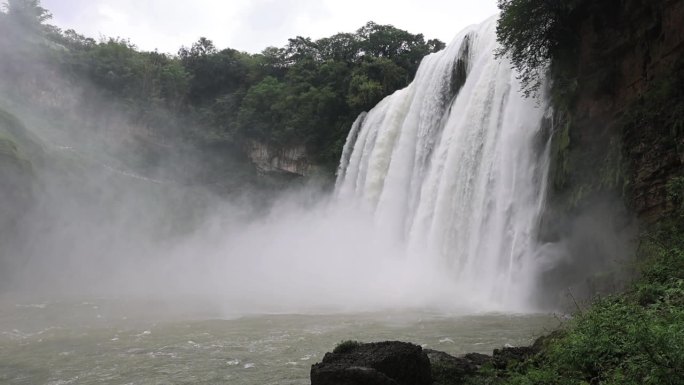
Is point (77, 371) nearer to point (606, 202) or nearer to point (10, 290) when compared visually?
point (606, 202)

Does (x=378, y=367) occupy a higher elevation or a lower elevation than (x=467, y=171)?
lower

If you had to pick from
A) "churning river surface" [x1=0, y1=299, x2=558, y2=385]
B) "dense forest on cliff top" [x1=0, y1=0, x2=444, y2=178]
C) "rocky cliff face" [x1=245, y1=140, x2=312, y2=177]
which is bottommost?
"churning river surface" [x1=0, y1=299, x2=558, y2=385]

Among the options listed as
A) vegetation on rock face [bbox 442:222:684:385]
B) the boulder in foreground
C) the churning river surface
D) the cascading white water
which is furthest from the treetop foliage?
the boulder in foreground

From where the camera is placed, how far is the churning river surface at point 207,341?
7812 mm

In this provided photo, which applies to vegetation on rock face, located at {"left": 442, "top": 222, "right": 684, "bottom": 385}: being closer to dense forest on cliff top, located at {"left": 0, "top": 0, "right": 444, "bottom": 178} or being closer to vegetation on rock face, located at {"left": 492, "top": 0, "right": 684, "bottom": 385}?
vegetation on rock face, located at {"left": 492, "top": 0, "right": 684, "bottom": 385}

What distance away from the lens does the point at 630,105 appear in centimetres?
1189

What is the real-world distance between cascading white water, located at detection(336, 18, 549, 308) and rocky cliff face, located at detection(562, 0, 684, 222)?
151cm

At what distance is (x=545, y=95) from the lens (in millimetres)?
14695

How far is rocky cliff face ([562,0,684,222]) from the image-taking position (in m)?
10.7

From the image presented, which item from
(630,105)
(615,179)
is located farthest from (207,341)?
(630,105)

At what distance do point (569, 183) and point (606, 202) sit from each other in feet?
3.63

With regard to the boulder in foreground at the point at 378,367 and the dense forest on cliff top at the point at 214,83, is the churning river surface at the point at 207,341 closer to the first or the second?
the boulder in foreground at the point at 378,367

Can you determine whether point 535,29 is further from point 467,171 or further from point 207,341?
point 207,341

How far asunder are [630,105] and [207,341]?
34.2 feet
